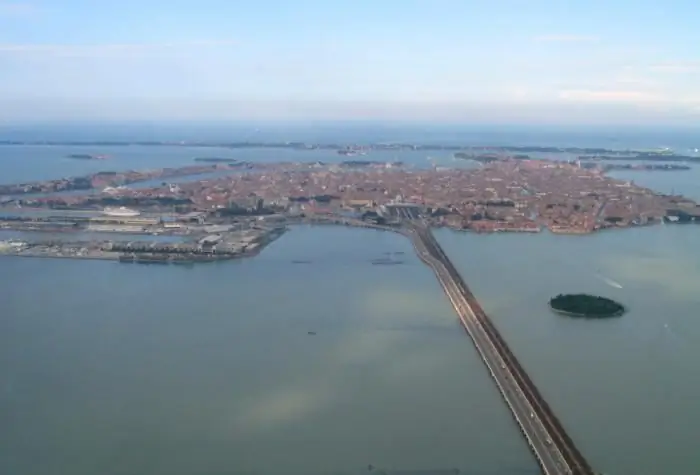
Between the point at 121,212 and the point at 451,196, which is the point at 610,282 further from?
the point at 121,212

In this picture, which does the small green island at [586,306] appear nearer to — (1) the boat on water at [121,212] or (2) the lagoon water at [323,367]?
(2) the lagoon water at [323,367]

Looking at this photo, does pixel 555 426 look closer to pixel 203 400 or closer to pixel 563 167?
pixel 203 400

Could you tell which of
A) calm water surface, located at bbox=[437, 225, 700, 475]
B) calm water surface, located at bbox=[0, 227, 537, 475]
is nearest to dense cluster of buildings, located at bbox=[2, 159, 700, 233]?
calm water surface, located at bbox=[437, 225, 700, 475]

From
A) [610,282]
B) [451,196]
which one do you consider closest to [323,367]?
[610,282]

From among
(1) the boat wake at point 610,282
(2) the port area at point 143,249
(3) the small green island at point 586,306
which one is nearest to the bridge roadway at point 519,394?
(3) the small green island at point 586,306

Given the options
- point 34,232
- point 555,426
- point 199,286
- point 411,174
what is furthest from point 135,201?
point 555,426
